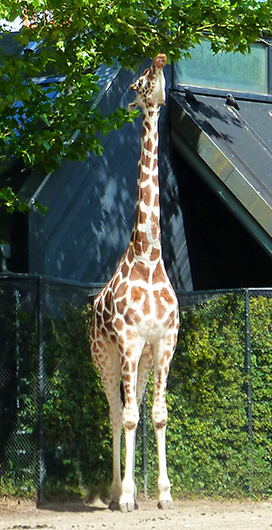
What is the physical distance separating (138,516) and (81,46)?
5.62 meters

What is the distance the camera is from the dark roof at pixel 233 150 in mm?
11102

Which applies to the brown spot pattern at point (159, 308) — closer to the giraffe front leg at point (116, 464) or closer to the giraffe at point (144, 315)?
the giraffe at point (144, 315)

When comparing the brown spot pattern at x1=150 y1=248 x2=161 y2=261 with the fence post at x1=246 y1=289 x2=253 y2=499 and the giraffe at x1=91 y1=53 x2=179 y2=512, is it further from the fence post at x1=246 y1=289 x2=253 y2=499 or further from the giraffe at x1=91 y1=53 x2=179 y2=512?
the fence post at x1=246 y1=289 x2=253 y2=499

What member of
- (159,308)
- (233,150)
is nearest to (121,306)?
(159,308)

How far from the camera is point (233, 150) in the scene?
39.4ft

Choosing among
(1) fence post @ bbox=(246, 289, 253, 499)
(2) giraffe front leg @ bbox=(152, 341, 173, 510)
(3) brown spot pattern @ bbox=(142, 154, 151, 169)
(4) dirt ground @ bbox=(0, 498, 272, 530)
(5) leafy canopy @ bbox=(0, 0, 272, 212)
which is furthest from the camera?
(1) fence post @ bbox=(246, 289, 253, 499)

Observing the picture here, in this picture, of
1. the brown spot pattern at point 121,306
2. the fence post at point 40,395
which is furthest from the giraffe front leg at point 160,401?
the fence post at point 40,395

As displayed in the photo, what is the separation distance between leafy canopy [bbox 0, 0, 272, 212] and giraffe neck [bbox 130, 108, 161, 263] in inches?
52.7

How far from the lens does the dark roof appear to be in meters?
11.1

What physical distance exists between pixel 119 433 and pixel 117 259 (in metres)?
3.71

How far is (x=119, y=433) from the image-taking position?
28.7ft

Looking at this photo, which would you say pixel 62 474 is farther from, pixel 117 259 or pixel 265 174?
pixel 265 174

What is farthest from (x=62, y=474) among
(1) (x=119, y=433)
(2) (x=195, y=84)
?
(2) (x=195, y=84)

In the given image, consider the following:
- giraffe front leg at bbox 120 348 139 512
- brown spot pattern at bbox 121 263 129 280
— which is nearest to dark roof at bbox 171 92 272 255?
brown spot pattern at bbox 121 263 129 280
